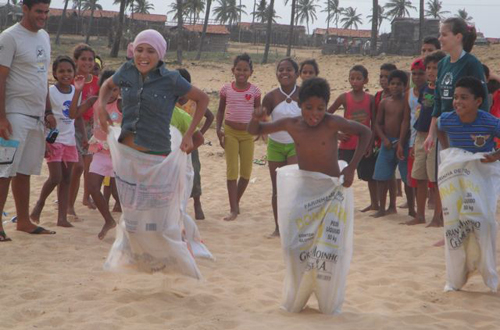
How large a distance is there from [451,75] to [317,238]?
2250 mm

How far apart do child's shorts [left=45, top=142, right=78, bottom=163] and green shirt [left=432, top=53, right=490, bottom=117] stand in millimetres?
3648

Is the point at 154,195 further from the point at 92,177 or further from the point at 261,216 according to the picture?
the point at 261,216

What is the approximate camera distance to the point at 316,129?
4520 mm

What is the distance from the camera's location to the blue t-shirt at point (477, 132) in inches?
194

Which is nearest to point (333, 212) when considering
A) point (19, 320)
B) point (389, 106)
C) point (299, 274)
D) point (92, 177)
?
point (299, 274)

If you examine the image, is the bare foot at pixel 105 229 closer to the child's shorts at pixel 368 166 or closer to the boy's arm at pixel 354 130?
the boy's arm at pixel 354 130

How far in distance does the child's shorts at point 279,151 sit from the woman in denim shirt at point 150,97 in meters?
2.36

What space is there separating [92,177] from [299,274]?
10.1 ft

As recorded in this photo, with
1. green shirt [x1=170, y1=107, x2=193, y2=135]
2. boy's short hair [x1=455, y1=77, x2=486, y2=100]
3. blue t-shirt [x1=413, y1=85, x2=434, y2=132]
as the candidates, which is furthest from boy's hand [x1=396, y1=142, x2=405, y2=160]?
boy's short hair [x1=455, y1=77, x2=486, y2=100]

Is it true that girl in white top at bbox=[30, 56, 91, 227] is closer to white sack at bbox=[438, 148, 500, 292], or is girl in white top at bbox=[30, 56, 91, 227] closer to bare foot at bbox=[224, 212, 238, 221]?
bare foot at bbox=[224, 212, 238, 221]

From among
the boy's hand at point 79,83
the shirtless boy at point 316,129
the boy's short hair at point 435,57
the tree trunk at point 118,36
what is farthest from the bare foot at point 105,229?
the tree trunk at point 118,36

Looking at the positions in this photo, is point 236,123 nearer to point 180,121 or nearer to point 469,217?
point 180,121

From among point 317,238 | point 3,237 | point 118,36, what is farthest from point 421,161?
point 118,36

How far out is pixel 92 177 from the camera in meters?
6.64
